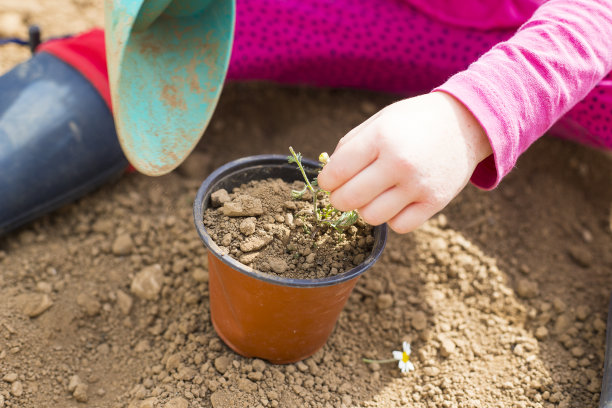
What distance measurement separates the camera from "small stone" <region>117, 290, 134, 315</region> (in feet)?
4.45

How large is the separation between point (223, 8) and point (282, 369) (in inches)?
31.2

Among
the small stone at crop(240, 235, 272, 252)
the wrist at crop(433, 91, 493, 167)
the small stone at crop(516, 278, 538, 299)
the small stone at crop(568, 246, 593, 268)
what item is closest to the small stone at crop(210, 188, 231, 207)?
the small stone at crop(240, 235, 272, 252)

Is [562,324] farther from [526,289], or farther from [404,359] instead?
[404,359]

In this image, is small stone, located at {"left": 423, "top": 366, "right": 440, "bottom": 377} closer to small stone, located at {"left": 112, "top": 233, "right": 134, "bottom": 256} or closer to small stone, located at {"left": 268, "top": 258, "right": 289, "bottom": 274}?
small stone, located at {"left": 268, "top": 258, "right": 289, "bottom": 274}

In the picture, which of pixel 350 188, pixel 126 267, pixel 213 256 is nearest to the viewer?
pixel 350 188

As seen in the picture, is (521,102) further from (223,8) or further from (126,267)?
(126,267)

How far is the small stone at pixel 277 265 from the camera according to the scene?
1.07 meters

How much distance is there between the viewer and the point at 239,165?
1232 mm

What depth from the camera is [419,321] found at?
4.52 ft

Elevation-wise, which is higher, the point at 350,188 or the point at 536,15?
the point at 536,15

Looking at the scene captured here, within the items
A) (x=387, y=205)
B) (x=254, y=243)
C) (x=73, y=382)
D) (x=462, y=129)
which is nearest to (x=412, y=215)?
(x=387, y=205)

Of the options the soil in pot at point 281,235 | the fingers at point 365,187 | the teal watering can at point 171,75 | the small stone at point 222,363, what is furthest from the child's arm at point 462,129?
the small stone at point 222,363

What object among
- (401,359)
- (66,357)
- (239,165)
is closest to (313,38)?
(239,165)

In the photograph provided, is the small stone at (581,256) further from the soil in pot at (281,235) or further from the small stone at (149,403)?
the small stone at (149,403)
